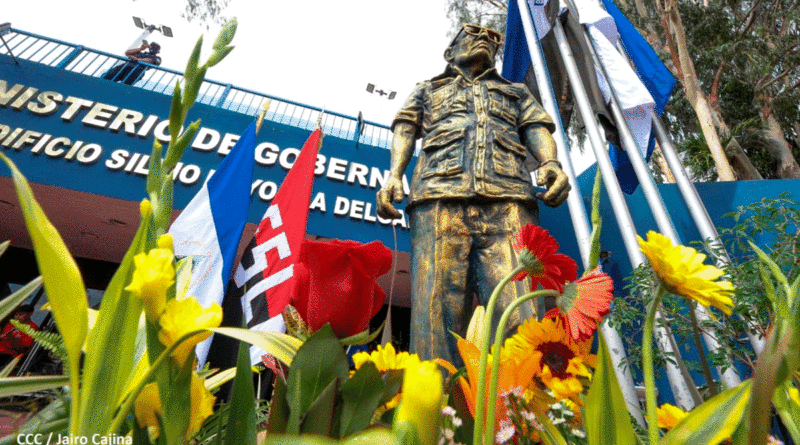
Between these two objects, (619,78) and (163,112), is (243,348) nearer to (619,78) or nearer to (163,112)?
(619,78)

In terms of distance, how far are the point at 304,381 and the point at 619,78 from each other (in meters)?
3.83

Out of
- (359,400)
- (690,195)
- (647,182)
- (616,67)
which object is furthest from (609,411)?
(616,67)

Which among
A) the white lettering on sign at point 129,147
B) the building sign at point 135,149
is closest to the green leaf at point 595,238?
the building sign at point 135,149

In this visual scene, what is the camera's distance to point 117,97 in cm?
475

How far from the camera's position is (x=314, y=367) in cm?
29

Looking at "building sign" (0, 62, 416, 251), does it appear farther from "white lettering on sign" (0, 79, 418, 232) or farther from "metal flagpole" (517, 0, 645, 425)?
"metal flagpole" (517, 0, 645, 425)

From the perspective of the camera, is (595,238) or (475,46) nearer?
(595,238)

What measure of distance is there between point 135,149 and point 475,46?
382 centimetres

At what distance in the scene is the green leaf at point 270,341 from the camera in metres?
0.25

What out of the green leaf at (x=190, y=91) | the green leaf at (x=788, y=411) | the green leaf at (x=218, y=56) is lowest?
the green leaf at (x=788, y=411)

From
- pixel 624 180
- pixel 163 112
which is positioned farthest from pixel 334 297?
pixel 163 112

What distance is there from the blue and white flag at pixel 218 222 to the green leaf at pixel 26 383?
1765 millimetres

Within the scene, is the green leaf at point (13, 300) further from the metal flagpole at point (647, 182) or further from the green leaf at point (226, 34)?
the metal flagpole at point (647, 182)

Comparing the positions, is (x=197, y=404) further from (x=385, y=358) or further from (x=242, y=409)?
(x=385, y=358)
